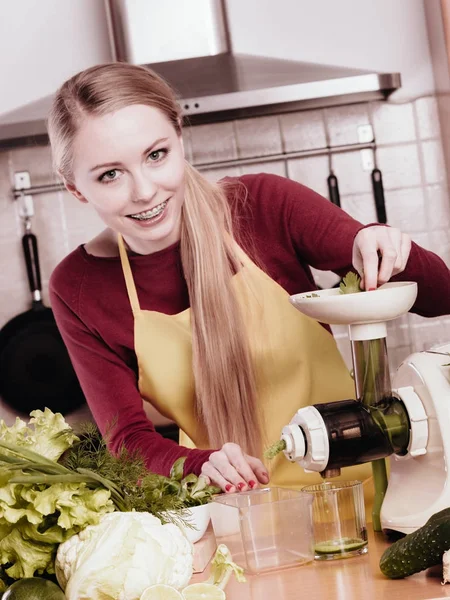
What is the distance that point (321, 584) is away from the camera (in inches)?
39.0

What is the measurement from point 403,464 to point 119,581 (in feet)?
1.53

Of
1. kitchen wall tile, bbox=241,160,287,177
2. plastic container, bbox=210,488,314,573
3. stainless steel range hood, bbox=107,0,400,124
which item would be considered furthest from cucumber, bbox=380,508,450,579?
kitchen wall tile, bbox=241,160,287,177

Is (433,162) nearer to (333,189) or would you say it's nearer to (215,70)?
(333,189)

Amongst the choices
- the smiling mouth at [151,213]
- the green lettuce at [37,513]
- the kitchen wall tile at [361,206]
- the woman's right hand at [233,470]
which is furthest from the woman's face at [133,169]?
the kitchen wall tile at [361,206]

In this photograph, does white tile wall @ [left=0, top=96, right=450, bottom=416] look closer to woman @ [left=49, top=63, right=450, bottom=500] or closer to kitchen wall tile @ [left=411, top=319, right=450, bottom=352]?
kitchen wall tile @ [left=411, top=319, right=450, bottom=352]

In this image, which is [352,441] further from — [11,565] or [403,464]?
[11,565]

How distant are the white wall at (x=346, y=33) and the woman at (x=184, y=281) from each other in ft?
4.32

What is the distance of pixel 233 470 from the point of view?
51.1 inches

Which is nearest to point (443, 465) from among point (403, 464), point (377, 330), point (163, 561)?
point (403, 464)

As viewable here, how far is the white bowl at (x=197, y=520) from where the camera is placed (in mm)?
1113

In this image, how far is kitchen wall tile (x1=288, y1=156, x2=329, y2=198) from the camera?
301cm

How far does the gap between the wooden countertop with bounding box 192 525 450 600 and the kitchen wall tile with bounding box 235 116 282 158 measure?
2076 millimetres

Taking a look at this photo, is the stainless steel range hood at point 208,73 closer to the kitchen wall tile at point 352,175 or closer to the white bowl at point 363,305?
the kitchen wall tile at point 352,175

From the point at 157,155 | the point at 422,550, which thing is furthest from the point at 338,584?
the point at 157,155
